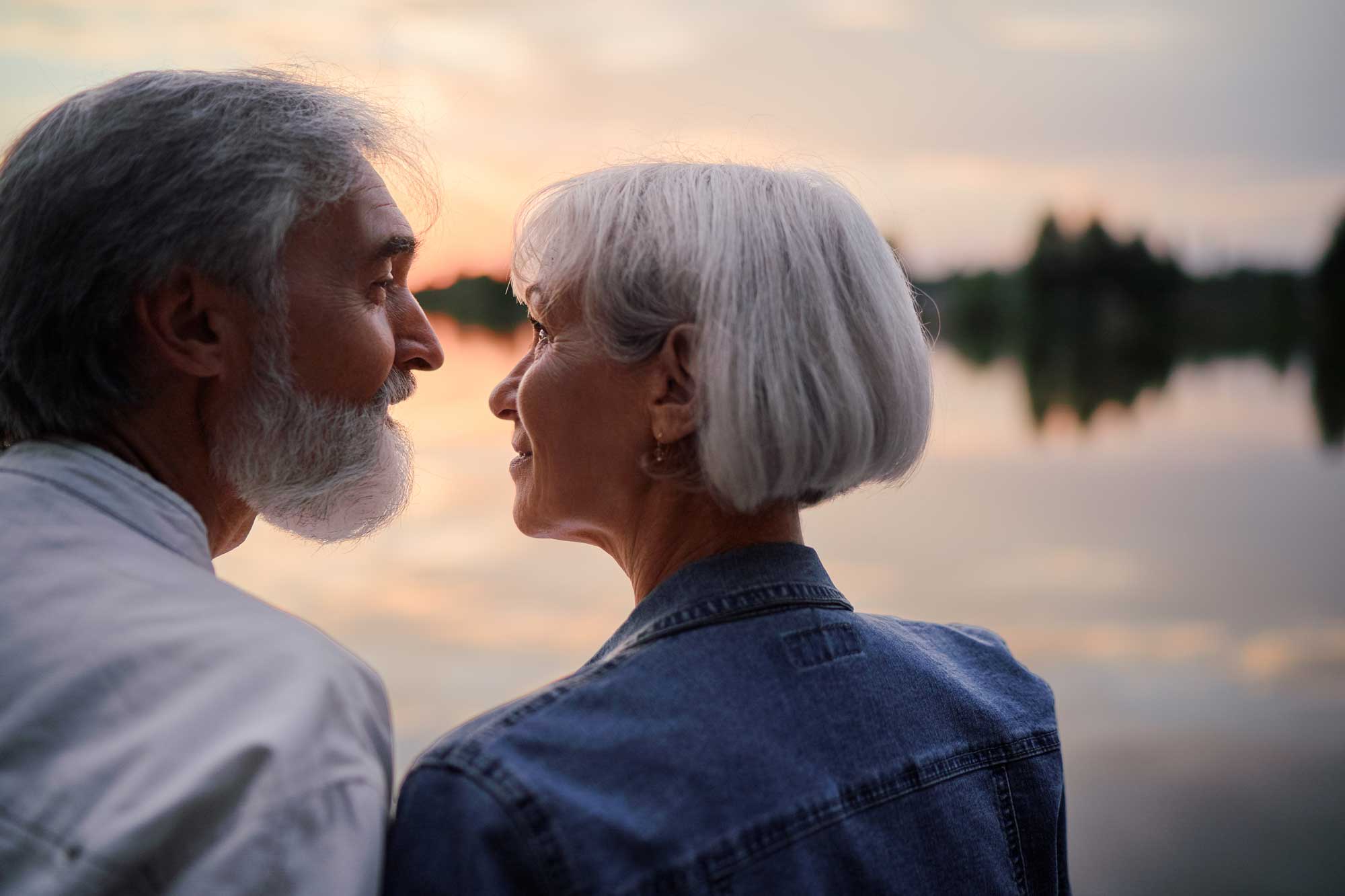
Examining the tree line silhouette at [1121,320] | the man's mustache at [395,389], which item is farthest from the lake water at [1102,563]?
the tree line silhouette at [1121,320]

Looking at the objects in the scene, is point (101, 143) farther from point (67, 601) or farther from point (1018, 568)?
point (1018, 568)

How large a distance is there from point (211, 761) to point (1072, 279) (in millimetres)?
34871

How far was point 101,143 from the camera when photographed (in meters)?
1.39

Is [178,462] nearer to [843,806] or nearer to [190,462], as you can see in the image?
[190,462]

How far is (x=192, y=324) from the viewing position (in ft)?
4.78

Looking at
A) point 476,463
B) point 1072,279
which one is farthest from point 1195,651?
point 1072,279

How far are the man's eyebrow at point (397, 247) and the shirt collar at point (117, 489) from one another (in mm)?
497

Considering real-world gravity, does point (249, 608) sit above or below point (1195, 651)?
above

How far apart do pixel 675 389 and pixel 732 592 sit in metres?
0.27

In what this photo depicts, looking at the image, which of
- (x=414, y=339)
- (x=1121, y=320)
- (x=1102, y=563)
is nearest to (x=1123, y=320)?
(x=1121, y=320)

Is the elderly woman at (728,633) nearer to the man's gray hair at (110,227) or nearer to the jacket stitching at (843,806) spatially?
the jacket stitching at (843,806)

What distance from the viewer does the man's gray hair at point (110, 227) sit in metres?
1.37

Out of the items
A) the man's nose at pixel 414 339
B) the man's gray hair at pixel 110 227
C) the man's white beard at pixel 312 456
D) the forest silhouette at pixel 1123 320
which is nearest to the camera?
the man's gray hair at pixel 110 227

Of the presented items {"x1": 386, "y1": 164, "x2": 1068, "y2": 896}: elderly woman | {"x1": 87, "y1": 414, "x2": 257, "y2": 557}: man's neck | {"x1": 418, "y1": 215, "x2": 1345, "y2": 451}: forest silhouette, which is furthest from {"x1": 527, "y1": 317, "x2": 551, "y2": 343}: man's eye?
{"x1": 418, "y1": 215, "x2": 1345, "y2": 451}: forest silhouette
